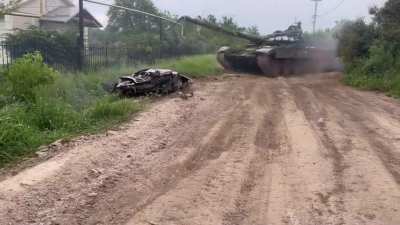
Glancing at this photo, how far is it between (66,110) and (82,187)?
3641mm

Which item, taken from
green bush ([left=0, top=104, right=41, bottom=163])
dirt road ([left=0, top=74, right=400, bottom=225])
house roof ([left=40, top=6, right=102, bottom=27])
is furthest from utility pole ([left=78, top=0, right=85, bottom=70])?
house roof ([left=40, top=6, right=102, bottom=27])


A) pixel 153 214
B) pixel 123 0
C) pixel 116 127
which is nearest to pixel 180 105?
pixel 116 127

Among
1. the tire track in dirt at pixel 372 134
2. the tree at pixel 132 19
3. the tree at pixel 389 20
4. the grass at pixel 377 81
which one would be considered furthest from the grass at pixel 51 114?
the tree at pixel 132 19

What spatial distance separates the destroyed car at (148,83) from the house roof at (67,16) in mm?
12323

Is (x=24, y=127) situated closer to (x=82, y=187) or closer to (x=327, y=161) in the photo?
(x=82, y=187)

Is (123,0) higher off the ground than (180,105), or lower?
higher

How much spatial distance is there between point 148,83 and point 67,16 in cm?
1476

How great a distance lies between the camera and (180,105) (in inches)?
480

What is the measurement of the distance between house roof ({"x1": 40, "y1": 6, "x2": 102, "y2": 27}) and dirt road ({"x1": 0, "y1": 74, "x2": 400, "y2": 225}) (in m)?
16.4

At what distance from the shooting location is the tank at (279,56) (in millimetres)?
21953

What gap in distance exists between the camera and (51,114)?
28.8 ft

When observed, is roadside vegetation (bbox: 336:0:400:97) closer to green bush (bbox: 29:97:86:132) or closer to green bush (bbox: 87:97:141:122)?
green bush (bbox: 87:97:141:122)

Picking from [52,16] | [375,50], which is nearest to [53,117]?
[375,50]

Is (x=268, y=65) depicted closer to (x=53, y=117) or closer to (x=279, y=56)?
(x=279, y=56)
